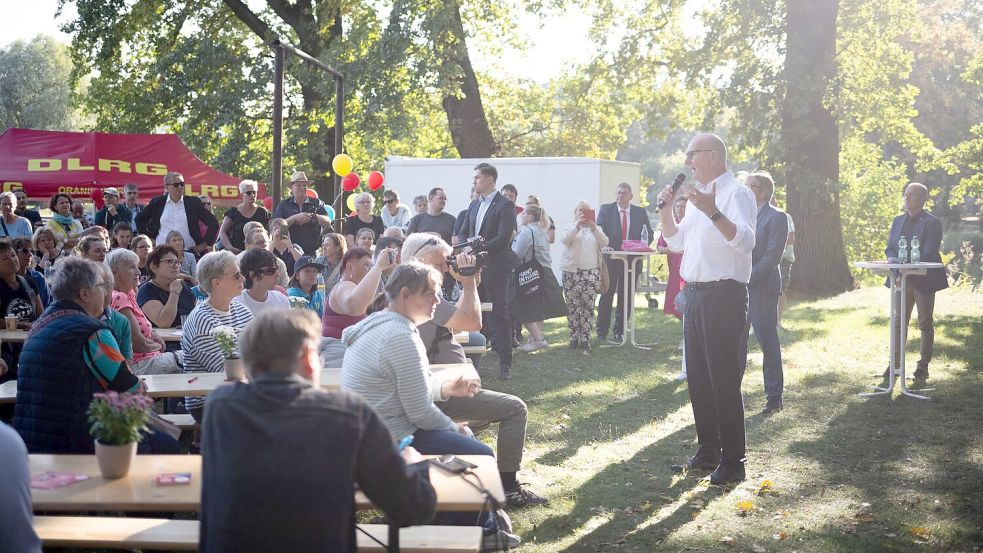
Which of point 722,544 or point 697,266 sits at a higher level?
point 697,266

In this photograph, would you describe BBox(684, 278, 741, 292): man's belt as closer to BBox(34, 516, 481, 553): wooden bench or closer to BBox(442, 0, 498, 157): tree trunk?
BBox(34, 516, 481, 553): wooden bench

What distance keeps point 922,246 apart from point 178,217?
26.8ft

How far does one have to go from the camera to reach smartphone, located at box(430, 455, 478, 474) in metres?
3.35

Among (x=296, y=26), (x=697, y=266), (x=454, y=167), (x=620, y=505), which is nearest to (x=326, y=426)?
(x=620, y=505)

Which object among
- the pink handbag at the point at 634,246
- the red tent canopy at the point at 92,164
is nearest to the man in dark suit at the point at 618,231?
the pink handbag at the point at 634,246

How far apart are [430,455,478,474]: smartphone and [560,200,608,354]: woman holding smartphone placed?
7.76m

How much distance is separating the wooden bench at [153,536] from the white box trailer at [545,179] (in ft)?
43.0

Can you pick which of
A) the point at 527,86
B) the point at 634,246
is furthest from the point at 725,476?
the point at 527,86

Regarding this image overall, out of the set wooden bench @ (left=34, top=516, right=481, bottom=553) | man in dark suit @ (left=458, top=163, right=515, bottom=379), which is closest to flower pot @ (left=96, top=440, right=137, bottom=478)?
wooden bench @ (left=34, top=516, right=481, bottom=553)

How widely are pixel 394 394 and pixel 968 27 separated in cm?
3866

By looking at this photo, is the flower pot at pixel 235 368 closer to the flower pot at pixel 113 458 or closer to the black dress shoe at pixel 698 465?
the flower pot at pixel 113 458

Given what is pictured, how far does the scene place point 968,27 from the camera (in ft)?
120

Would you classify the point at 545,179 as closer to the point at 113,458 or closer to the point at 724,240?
the point at 724,240

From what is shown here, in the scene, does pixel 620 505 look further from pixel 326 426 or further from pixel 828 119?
pixel 828 119
